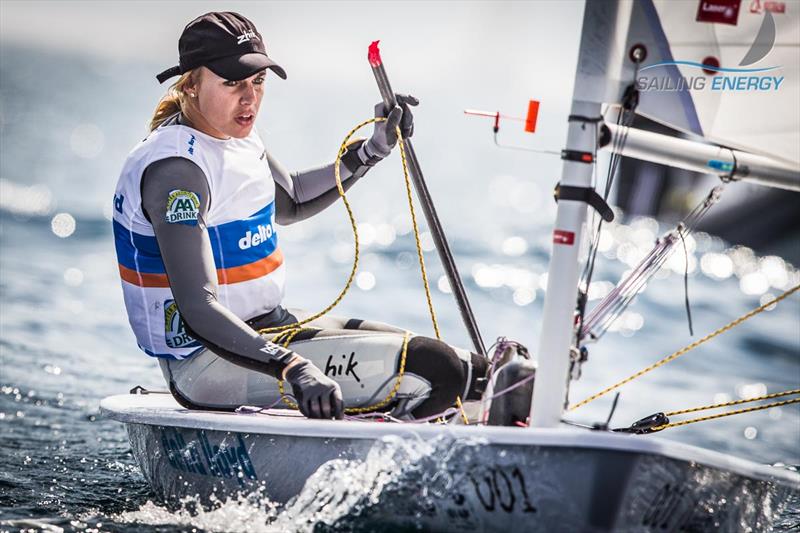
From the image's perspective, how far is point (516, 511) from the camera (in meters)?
2.61

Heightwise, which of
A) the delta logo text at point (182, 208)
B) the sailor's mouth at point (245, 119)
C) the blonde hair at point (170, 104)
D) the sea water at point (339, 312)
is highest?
the blonde hair at point (170, 104)

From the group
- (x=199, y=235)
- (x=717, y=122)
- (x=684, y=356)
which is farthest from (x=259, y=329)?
(x=684, y=356)

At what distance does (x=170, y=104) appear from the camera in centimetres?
337

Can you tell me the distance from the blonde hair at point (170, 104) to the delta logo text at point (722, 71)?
55.6 inches

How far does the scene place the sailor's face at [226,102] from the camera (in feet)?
10.5

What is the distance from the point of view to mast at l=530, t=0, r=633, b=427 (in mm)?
2668

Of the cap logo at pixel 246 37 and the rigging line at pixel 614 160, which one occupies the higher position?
the cap logo at pixel 246 37

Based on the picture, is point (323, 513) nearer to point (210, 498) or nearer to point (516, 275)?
point (210, 498)

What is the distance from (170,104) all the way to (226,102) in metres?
0.26

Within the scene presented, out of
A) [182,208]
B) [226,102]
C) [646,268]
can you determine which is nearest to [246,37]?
[226,102]

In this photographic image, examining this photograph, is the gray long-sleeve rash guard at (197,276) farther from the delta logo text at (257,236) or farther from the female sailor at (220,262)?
the delta logo text at (257,236)

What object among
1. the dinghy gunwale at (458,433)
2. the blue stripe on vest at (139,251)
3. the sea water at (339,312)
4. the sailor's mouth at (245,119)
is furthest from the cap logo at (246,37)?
the sea water at (339,312)

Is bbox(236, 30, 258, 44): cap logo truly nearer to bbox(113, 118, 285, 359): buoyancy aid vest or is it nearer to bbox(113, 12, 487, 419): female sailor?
bbox(113, 12, 487, 419): female sailor

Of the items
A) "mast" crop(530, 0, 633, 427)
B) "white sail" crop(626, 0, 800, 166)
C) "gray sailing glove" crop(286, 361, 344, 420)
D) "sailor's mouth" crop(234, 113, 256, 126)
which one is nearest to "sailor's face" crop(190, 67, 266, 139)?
"sailor's mouth" crop(234, 113, 256, 126)
